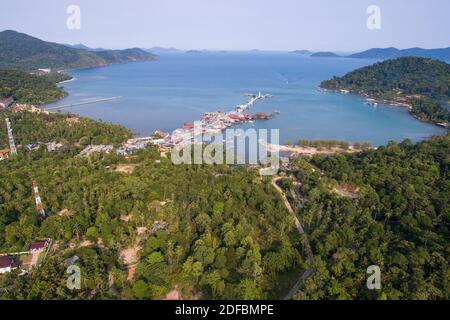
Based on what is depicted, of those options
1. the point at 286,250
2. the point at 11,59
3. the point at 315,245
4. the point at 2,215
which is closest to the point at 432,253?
the point at 315,245

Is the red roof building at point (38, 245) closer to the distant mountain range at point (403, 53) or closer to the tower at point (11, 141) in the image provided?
the tower at point (11, 141)

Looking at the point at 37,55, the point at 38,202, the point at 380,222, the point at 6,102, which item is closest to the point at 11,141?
the point at 38,202

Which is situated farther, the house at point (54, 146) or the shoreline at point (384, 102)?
the shoreline at point (384, 102)

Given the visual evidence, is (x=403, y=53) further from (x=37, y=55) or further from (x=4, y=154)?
(x=4, y=154)

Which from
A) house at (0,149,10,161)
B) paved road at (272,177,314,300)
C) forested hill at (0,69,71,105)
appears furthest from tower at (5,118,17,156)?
paved road at (272,177,314,300)

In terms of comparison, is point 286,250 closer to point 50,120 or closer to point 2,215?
point 2,215

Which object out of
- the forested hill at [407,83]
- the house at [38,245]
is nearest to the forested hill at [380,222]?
the house at [38,245]
